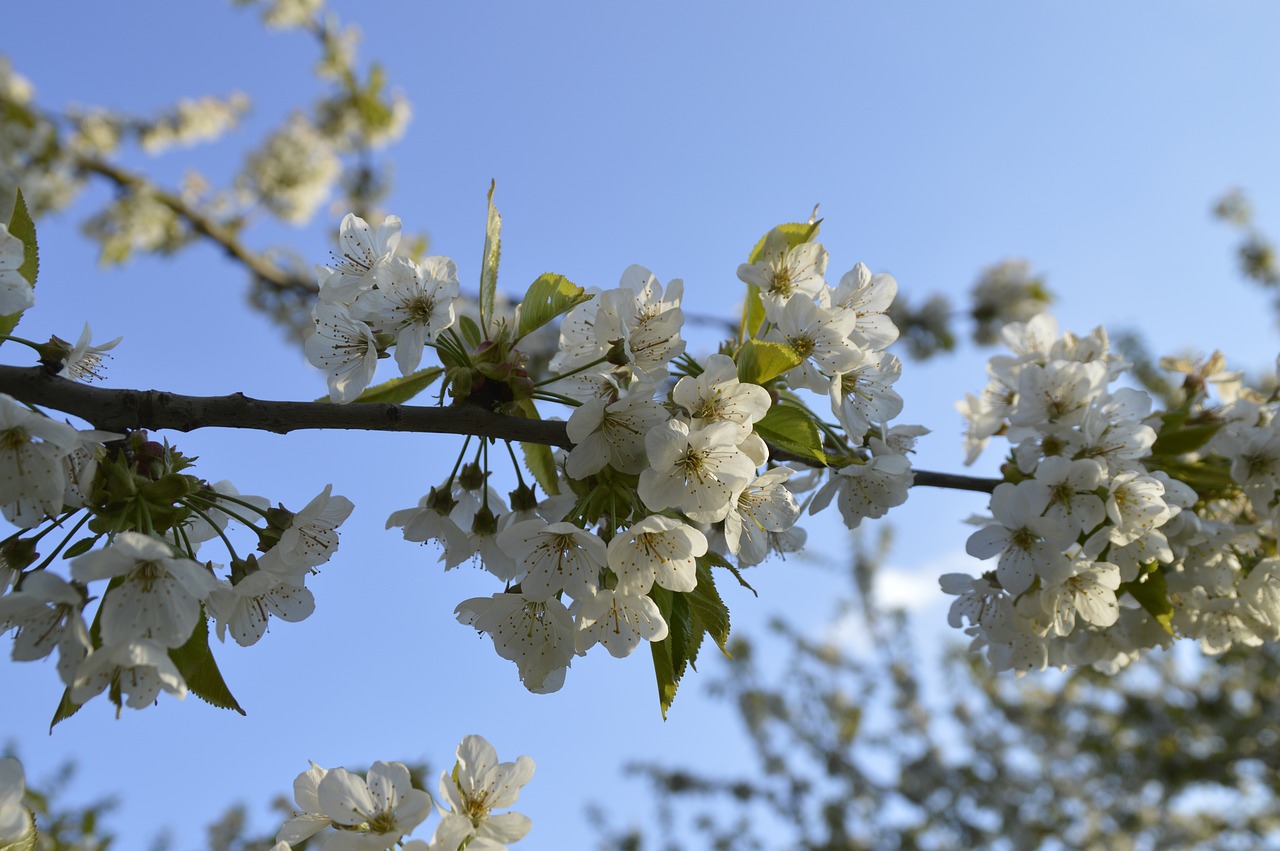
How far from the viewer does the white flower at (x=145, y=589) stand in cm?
116

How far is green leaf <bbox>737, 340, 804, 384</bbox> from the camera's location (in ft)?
4.86

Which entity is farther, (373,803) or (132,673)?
(373,803)

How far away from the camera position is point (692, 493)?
138 centimetres

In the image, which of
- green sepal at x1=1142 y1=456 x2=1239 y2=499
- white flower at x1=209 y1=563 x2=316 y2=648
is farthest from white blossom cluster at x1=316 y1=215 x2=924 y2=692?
green sepal at x1=1142 y1=456 x2=1239 y2=499

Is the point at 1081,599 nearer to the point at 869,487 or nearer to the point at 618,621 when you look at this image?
the point at 869,487

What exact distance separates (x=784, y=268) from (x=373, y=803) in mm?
1294

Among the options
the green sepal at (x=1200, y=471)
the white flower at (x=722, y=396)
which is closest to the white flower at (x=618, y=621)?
the white flower at (x=722, y=396)

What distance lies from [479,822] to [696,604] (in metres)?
0.59

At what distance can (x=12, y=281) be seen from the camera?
4.17ft

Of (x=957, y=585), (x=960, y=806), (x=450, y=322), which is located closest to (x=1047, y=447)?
(x=957, y=585)

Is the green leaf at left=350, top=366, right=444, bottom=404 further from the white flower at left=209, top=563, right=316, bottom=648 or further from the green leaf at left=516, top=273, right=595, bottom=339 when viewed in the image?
the white flower at left=209, top=563, right=316, bottom=648

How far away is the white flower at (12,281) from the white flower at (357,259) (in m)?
0.46

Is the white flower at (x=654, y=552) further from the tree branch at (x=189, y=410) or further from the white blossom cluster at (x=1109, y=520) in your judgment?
the white blossom cluster at (x=1109, y=520)

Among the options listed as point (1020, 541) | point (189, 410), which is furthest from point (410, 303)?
point (1020, 541)
